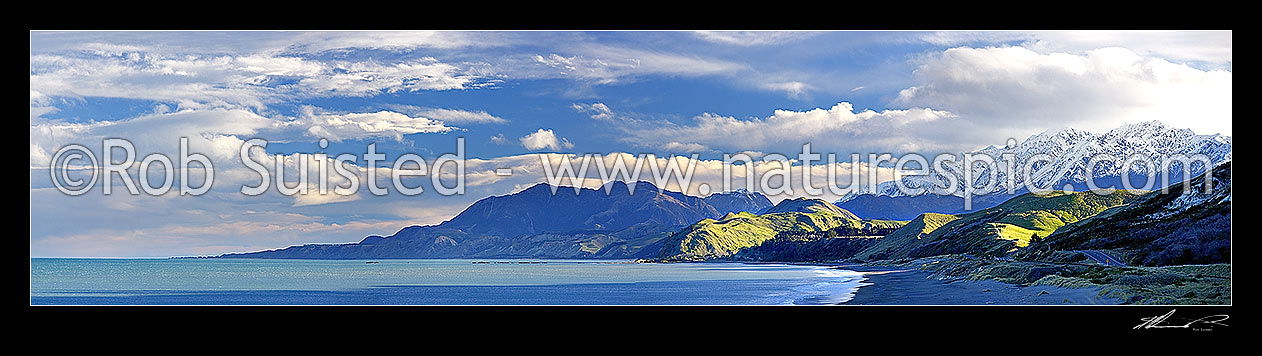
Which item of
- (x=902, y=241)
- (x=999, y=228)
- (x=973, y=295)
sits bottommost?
(x=902, y=241)

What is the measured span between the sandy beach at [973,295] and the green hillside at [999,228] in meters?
46.0

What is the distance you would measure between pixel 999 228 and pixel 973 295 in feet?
242

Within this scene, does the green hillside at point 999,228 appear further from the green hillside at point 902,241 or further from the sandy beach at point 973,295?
the sandy beach at point 973,295

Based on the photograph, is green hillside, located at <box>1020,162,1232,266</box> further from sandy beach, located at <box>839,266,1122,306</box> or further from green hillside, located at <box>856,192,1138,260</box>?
green hillside, located at <box>856,192,1138,260</box>

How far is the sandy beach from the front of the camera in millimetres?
29156

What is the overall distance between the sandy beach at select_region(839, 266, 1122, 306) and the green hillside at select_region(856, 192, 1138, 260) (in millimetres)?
46022

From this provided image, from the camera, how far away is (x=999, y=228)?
106 meters
